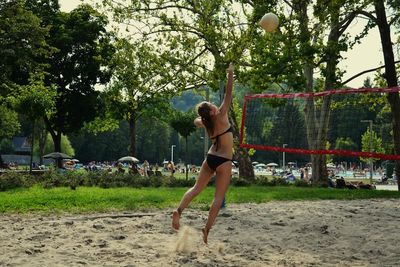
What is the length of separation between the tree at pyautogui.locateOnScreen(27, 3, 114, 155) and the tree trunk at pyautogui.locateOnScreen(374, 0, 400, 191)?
64.3 ft

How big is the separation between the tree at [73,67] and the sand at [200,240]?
25146 millimetres

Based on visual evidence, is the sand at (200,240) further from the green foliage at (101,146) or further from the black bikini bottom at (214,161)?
the green foliage at (101,146)

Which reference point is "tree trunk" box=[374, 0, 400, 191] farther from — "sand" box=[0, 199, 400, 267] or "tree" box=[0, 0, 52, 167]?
"tree" box=[0, 0, 52, 167]

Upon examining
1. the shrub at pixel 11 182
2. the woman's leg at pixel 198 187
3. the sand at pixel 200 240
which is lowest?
the sand at pixel 200 240

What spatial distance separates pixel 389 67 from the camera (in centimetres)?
1786

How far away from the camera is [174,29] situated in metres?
23.5

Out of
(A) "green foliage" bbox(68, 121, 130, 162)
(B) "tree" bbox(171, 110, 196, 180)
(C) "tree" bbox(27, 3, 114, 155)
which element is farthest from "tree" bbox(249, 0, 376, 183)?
(A) "green foliage" bbox(68, 121, 130, 162)

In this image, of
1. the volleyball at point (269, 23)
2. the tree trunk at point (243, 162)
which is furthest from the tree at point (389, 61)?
the volleyball at point (269, 23)

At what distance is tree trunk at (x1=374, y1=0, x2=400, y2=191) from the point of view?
17.7 metres

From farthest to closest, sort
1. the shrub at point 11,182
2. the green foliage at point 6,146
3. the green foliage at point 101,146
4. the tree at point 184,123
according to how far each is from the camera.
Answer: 1. the green foliage at point 101,146
2. the green foliage at point 6,146
3. the tree at point 184,123
4. the shrub at point 11,182

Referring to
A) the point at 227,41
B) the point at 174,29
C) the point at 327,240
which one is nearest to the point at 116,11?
the point at 174,29

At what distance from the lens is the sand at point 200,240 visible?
5.39 metres

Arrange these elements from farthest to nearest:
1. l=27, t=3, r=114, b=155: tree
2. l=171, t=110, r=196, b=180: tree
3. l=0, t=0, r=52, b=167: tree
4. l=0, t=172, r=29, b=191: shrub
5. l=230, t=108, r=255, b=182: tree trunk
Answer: l=27, t=3, r=114, b=155: tree, l=0, t=0, r=52, b=167: tree, l=230, t=108, r=255, b=182: tree trunk, l=171, t=110, r=196, b=180: tree, l=0, t=172, r=29, b=191: shrub

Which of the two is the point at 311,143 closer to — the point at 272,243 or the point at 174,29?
the point at 174,29
